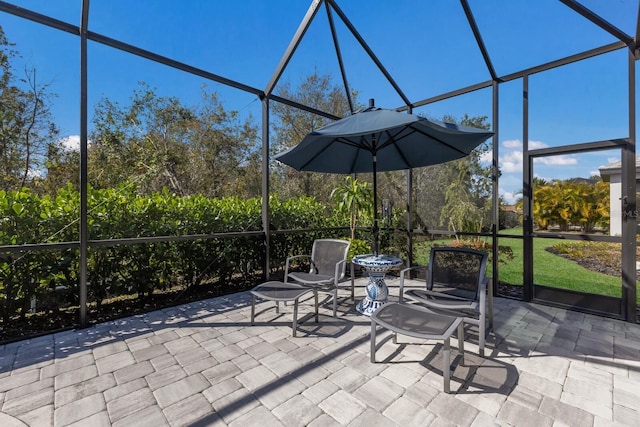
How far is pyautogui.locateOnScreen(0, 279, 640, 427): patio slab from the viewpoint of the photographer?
194 centimetres

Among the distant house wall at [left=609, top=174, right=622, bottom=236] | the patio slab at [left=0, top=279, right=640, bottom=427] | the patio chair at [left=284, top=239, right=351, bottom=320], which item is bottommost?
the patio slab at [left=0, top=279, right=640, bottom=427]

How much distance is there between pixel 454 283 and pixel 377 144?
6.61 feet

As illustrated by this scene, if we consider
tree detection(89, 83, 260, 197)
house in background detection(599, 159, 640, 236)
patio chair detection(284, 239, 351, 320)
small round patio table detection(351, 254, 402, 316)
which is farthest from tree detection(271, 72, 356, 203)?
house in background detection(599, 159, 640, 236)

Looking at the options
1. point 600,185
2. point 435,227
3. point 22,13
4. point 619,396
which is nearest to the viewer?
point 619,396

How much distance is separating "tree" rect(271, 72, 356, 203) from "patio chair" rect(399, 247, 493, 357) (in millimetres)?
3987

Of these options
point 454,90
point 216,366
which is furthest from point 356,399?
point 454,90

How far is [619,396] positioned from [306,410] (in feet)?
7.40

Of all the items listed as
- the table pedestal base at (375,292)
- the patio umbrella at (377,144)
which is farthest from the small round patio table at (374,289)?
the patio umbrella at (377,144)

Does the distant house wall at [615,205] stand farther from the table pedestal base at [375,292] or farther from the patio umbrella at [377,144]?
the table pedestal base at [375,292]

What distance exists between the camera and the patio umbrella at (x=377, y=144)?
2.88 meters

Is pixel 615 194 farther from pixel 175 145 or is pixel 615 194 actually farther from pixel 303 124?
pixel 175 145

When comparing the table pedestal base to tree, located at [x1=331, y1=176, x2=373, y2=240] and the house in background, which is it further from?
the house in background

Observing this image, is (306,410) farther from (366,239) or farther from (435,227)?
(366,239)

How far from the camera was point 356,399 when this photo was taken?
6.89ft
